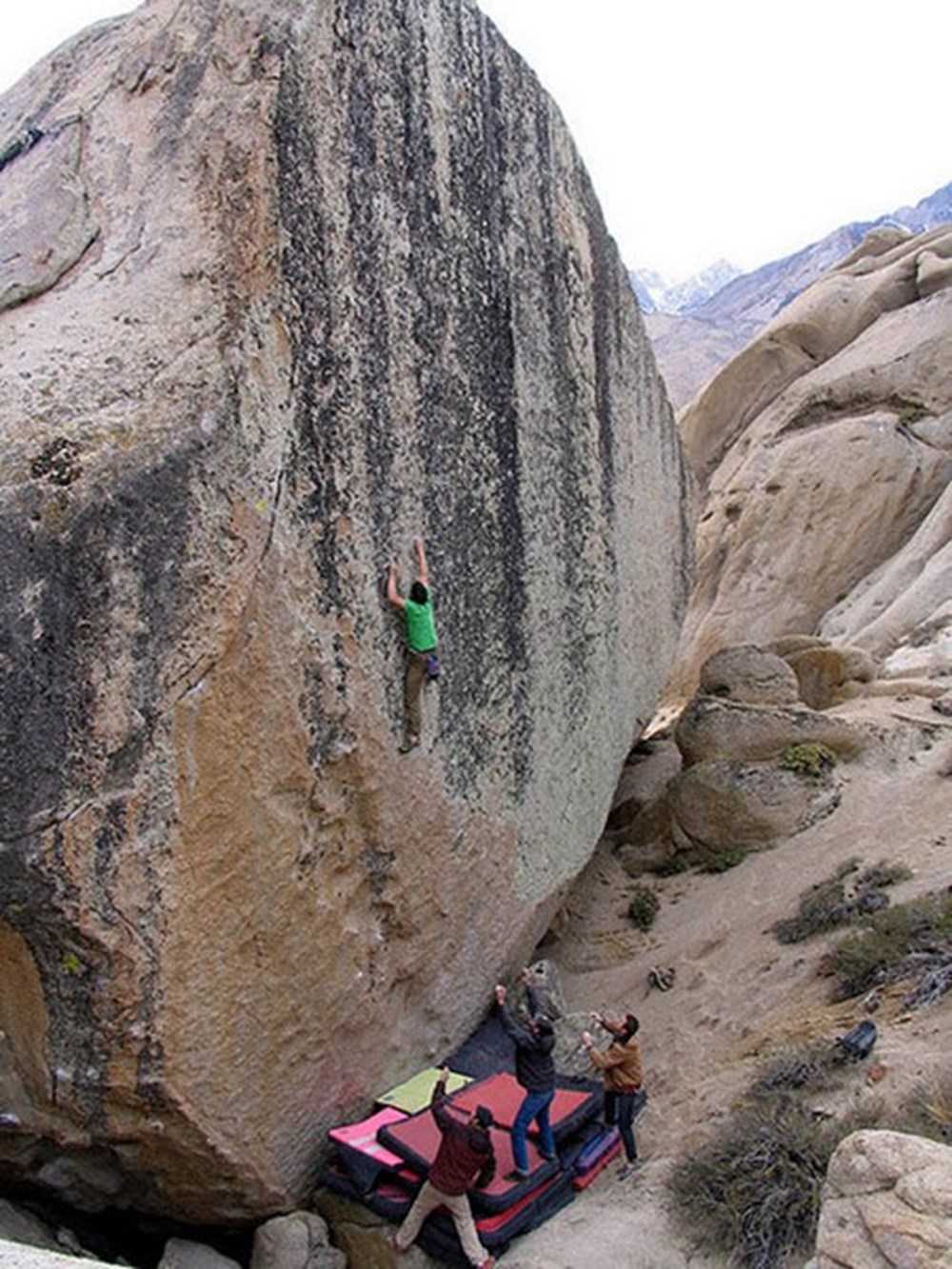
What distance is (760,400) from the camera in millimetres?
20156

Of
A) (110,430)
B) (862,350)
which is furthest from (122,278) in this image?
(862,350)

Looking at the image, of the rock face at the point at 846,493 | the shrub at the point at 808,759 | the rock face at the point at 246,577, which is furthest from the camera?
the rock face at the point at 846,493

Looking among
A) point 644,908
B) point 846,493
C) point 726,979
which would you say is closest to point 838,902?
point 726,979

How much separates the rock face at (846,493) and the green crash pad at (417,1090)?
33.2ft

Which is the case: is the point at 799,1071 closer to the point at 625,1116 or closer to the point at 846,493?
the point at 625,1116

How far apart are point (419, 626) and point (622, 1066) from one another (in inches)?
93.2

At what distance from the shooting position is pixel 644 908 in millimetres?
8617

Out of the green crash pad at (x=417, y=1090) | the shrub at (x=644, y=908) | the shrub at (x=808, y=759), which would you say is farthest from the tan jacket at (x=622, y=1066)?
the shrub at (x=808, y=759)

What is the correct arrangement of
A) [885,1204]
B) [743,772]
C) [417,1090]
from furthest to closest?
[743,772] < [417,1090] < [885,1204]

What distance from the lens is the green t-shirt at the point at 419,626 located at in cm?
532

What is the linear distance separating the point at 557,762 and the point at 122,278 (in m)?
3.98

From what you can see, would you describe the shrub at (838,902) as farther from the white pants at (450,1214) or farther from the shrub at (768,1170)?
the white pants at (450,1214)

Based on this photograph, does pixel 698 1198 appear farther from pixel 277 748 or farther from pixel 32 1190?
pixel 32 1190

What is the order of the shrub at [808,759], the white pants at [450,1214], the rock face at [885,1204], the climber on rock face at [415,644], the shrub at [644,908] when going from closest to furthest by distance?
the rock face at [885,1204], the white pants at [450,1214], the climber on rock face at [415,644], the shrub at [644,908], the shrub at [808,759]
